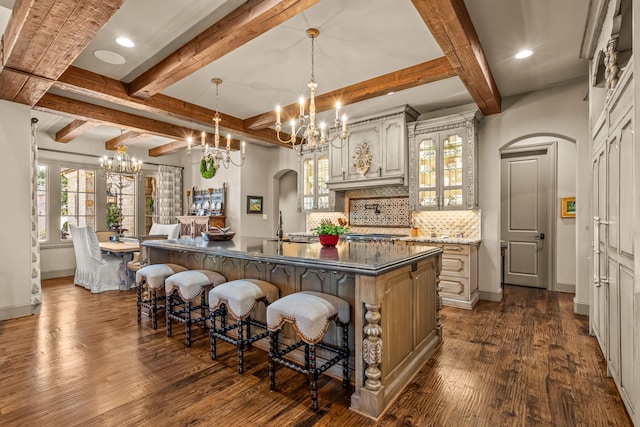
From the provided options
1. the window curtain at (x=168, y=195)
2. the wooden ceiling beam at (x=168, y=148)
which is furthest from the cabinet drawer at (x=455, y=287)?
the window curtain at (x=168, y=195)

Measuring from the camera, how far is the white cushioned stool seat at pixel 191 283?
2975 mm

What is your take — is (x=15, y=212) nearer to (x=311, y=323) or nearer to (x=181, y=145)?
(x=181, y=145)

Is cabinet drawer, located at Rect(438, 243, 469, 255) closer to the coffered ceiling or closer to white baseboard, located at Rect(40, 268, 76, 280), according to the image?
the coffered ceiling

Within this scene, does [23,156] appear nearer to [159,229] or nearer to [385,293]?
[159,229]

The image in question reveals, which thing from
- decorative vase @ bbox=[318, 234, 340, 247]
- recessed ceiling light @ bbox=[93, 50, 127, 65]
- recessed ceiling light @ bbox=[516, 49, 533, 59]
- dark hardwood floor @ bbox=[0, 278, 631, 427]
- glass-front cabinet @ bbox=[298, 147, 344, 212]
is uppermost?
recessed ceiling light @ bbox=[516, 49, 533, 59]

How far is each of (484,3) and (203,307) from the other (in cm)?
371

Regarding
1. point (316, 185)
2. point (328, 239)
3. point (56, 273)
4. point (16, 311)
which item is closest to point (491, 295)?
point (328, 239)

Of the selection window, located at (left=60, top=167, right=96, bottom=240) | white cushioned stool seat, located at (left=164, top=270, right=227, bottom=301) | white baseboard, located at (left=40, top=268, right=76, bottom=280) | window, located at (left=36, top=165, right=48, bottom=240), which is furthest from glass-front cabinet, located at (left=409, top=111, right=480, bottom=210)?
window, located at (left=36, top=165, right=48, bottom=240)

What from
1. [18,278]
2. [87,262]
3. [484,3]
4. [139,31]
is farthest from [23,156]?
[484,3]

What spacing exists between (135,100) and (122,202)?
429 cm

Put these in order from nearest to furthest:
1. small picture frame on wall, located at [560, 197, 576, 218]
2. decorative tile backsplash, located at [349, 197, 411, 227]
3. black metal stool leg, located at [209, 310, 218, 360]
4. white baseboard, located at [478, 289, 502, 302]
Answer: black metal stool leg, located at [209, 310, 218, 360], white baseboard, located at [478, 289, 502, 302], small picture frame on wall, located at [560, 197, 576, 218], decorative tile backsplash, located at [349, 197, 411, 227]

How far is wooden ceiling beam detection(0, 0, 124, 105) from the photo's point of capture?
218 centimetres

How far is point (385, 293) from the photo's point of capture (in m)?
2.11

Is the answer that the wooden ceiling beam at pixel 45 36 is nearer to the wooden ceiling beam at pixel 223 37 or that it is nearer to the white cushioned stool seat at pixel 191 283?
the wooden ceiling beam at pixel 223 37
